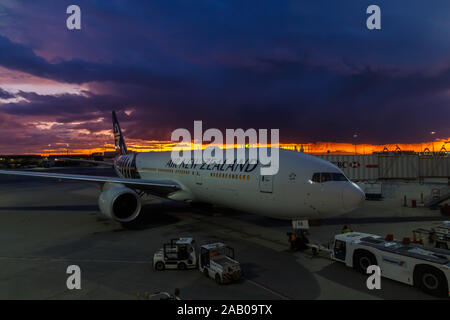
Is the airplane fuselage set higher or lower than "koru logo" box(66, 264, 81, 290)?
higher

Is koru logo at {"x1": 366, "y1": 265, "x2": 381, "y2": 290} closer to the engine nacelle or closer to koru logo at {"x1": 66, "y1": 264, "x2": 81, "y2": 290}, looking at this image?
koru logo at {"x1": 66, "y1": 264, "x2": 81, "y2": 290}

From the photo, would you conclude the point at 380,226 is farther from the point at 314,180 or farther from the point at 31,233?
the point at 31,233

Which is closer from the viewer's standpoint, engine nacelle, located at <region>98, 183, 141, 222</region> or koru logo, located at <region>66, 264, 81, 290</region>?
koru logo, located at <region>66, 264, 81, 290</region>

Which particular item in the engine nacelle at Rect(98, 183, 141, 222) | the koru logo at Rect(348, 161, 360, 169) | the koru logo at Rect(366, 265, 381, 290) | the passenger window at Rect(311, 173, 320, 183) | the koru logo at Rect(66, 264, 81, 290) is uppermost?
the koru logo at Rect(348, 161, 360, 169)

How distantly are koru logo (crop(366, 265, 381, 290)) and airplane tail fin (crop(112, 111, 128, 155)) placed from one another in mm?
30153

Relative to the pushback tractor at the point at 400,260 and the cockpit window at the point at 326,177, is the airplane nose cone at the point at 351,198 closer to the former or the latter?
the cockpit window at the point at 326,177

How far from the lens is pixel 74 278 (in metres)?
8.80

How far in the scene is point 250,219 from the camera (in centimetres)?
1766

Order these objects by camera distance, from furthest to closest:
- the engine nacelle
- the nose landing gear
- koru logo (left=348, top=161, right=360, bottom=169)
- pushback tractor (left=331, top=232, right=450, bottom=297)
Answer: koru logo (left=348, top=161, right=360, bottom=169)
the engine nacelle
the nose landing gear
pushback tractor (left=331, top=232, right=450, bottom=297)

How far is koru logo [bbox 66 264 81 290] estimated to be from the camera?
844 cm

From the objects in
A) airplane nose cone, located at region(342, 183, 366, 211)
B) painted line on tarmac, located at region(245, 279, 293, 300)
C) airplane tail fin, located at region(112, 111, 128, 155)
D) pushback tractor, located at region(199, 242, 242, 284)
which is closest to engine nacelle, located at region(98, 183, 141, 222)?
pushback tractor, located at region(199, 242, 242, 284)

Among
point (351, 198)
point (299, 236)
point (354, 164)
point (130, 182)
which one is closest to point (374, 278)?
point (351, 198)

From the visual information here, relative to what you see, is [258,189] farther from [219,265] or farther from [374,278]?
[374,278]

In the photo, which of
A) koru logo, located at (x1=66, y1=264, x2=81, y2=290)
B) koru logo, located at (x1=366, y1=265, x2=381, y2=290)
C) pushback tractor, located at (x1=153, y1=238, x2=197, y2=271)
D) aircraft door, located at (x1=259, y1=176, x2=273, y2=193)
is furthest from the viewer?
aircraft door, located at (x1=259, y1=176, x2=273, y2=193)
